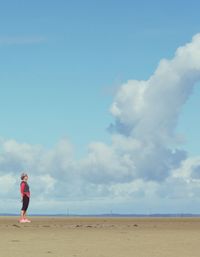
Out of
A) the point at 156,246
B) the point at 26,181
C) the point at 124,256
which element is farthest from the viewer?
the point at 26,181

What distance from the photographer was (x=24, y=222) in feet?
113

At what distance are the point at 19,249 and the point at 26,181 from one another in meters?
16.2

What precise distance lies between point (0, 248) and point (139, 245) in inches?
165

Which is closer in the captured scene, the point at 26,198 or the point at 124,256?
the point at 124,256

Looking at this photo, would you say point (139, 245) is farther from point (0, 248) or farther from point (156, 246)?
point (0, 248)

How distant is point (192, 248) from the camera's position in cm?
1877

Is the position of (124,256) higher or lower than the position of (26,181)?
lower

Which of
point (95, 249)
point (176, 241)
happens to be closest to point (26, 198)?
point (176, 241)

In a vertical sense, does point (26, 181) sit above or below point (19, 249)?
above

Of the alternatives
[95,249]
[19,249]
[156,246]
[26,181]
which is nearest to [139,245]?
[156,246]

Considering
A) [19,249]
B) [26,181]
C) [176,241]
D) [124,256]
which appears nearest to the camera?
[124,256]

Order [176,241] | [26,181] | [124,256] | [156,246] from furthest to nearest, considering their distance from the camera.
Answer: [26,181]
[176,241]
[156,246]
[124,256]

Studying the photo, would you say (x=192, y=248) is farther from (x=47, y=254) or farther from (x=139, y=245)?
(x=47, y=254)

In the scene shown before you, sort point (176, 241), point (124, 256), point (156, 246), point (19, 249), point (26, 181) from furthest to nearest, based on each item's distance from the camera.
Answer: point (26, 181), point (176, 241), point (156, 246), point (19, 249), point (124, 256)
